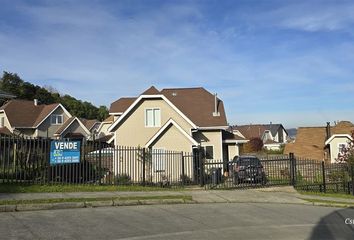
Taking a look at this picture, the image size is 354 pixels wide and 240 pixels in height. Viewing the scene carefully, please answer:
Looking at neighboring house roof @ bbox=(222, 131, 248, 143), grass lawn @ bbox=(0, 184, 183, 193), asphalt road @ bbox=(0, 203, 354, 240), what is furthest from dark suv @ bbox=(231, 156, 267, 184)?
neighboring house roof @ bbox=(222, 131, 248, 143)

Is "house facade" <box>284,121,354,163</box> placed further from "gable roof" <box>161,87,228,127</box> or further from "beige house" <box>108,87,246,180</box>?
"gable roof" <box>161,87,228,127</box>

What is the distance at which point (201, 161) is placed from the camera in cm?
2041

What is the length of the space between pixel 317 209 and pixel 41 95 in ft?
236

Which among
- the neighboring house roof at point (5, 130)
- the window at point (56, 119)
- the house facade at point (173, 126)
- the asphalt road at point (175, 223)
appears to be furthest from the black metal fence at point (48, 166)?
the window at point (56, 119)

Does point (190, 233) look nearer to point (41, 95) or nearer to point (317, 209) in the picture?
point (317, 209)

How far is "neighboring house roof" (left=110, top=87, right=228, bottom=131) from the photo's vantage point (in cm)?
3419

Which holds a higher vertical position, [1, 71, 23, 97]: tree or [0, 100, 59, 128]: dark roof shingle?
[1, 71, 23, 97]: tree

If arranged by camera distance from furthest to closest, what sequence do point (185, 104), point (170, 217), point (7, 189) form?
1. point (185, 104)
2. point (7, 189)
3. point (170, 217)

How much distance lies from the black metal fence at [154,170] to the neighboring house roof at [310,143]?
23493mm

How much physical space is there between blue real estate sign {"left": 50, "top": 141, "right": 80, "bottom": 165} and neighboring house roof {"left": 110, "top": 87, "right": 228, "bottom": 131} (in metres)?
13.1

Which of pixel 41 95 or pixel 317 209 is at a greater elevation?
pixel 41 95

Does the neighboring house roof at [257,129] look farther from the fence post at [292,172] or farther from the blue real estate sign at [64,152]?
the blue real estate sign at [64,152]

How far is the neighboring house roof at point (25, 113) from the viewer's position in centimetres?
5625

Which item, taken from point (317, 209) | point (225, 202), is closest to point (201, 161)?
point (225, 202)
